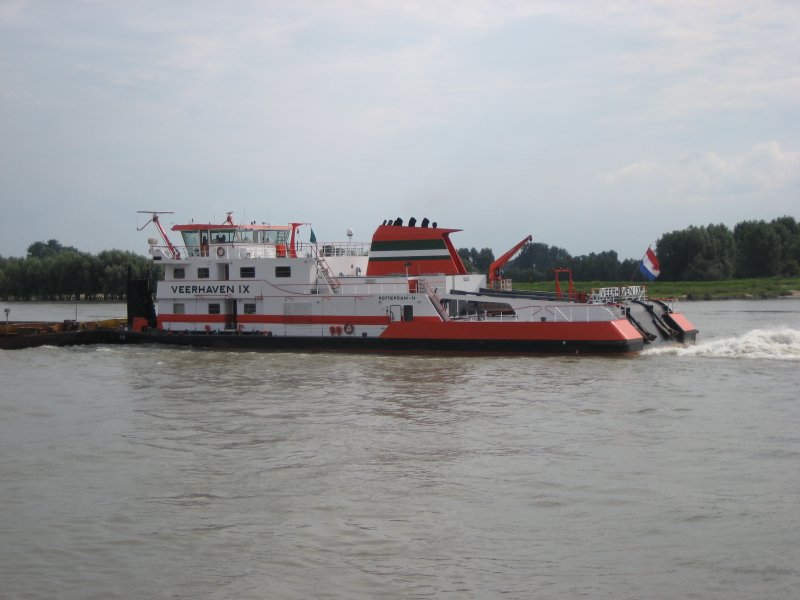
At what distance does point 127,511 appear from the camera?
37.6ft

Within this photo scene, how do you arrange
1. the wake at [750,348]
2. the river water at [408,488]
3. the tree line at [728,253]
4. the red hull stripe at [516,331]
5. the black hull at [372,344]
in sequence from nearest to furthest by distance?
the river water at [408,488], the wake at [750,348], the red hull stripe at [516,331], the black hull at [372,344], the tree line at [728,253]

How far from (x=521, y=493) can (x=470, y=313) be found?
18467mm

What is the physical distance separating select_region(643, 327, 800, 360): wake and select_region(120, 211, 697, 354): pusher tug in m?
0.88

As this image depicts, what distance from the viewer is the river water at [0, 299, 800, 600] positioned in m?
9.12

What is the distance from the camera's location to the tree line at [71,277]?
8900 centimetres

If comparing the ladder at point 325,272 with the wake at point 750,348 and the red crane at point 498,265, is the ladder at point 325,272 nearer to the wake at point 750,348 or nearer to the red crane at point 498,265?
the red crane at point 498,265

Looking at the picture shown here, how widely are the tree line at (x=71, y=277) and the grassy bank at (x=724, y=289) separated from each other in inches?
1599

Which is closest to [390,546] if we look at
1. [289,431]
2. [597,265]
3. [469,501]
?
[469,501]

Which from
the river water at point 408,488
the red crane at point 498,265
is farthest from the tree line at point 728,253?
the river water at point 408,488

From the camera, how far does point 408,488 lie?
40.3ft

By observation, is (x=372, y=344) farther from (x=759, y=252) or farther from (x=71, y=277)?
(x=71, y=277)

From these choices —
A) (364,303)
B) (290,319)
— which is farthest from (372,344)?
(290,319)

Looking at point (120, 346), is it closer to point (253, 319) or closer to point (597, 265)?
point (253, 319)

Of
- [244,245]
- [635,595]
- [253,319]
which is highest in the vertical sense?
[244,245]
